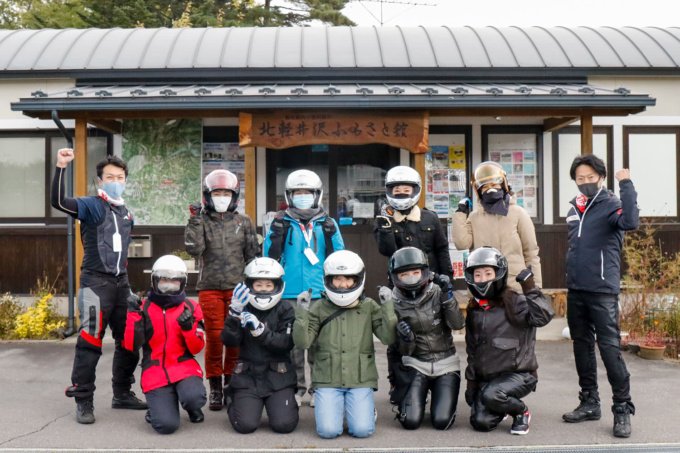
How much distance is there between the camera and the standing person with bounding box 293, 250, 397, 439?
16.2 ft

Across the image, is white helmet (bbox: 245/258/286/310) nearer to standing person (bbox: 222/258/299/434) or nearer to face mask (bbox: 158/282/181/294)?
standing person (bbox: 222/258/299/434)

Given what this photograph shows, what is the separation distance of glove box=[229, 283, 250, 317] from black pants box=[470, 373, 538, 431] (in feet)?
6.65

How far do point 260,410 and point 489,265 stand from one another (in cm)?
218

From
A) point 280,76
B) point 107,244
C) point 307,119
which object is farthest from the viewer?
point 280,76

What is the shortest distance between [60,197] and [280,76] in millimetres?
5391

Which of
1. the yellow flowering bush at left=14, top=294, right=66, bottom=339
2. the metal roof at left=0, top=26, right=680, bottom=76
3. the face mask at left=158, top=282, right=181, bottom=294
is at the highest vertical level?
the metal roof at left=0, top=26, right=680, bottom=76

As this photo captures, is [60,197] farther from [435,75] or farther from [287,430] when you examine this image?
[435,75]

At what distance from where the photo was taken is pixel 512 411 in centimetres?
490

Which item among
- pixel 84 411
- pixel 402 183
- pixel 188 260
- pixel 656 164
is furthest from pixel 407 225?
pixel 656 164

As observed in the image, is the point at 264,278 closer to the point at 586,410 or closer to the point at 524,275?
the point at 524,275

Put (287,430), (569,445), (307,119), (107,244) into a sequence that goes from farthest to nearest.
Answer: (307,119) < (107,244) < (287,430) < (569,445)

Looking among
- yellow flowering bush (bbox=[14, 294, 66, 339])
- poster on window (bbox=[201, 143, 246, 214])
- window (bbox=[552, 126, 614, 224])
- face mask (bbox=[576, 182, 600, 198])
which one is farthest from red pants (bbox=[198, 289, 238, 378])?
window (bbox=[552, 126, 614, 224])

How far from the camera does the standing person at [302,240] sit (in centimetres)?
571

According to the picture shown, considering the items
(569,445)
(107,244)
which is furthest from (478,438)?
(107,244)
